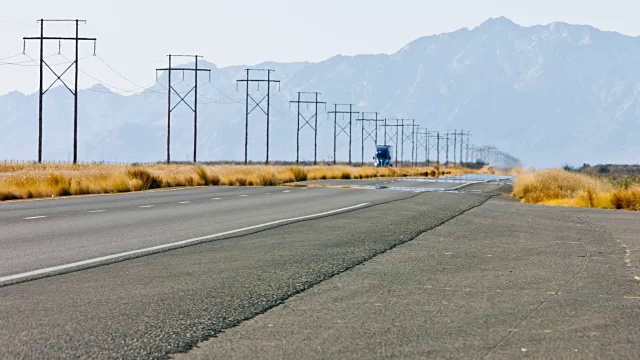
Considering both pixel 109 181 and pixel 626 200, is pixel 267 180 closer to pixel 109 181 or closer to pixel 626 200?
pixel 109 181

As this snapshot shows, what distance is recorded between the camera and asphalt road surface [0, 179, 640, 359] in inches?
275

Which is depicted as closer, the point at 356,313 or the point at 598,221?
the point at 356,313

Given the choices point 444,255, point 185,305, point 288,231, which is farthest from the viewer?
point 288,231

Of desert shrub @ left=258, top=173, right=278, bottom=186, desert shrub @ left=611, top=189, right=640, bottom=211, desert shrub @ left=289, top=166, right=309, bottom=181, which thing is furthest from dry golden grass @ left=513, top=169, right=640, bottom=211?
desert shrub @ left=289, top=166, right=309, bottom=181

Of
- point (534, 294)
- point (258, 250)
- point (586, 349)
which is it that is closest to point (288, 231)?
point (258, 250)

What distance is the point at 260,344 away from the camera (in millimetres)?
6949

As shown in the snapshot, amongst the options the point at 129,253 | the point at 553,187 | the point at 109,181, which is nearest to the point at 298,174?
the point at 553,187

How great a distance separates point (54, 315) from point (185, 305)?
1.11m

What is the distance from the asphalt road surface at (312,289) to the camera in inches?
275

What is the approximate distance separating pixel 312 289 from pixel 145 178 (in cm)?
2756

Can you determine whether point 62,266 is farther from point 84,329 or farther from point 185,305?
point 84,329

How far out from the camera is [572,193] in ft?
117

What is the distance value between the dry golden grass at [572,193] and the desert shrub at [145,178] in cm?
1310

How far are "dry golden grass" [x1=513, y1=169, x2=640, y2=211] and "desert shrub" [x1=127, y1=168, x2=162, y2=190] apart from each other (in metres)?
13.1
